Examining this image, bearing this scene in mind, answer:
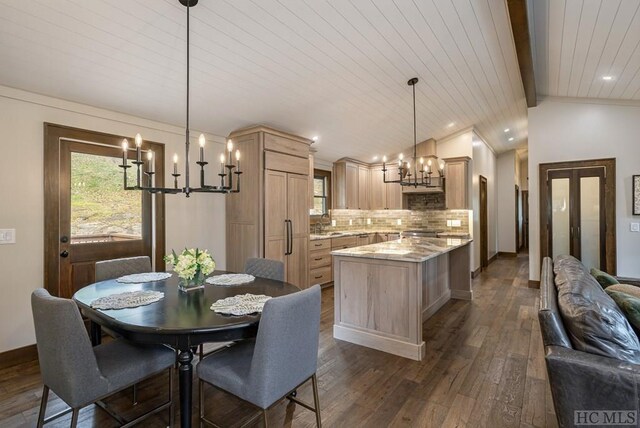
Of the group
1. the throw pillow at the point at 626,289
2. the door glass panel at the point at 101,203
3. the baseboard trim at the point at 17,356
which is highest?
the door glass panel at the point at 101,203

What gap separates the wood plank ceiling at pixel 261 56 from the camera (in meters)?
2.33

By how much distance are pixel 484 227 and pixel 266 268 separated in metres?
6.37

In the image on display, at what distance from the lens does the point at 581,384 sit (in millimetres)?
1406

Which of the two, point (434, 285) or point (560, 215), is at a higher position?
point (560, 215)

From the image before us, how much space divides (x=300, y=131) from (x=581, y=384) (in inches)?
161

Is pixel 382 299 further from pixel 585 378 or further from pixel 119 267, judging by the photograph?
pixel 119 267

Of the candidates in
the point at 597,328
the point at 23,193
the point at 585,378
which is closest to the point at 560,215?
the point at 597,328

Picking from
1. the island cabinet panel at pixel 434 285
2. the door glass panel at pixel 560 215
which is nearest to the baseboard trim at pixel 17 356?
the island cabinet panel at pixel 434 285

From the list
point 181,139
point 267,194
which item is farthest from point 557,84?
point 181,139

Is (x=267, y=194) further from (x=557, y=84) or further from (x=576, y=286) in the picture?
(x=557, y=84)

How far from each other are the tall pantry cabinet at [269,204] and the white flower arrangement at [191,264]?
1.80 metres

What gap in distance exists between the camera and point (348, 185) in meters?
6.57

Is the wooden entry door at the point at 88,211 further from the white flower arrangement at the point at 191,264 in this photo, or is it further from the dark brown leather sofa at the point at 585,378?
the dark brown leather sofa at the point at 585,378

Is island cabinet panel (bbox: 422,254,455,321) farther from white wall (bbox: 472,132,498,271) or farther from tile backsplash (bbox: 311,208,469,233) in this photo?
white wall (bbox: 472,132,498,271)
